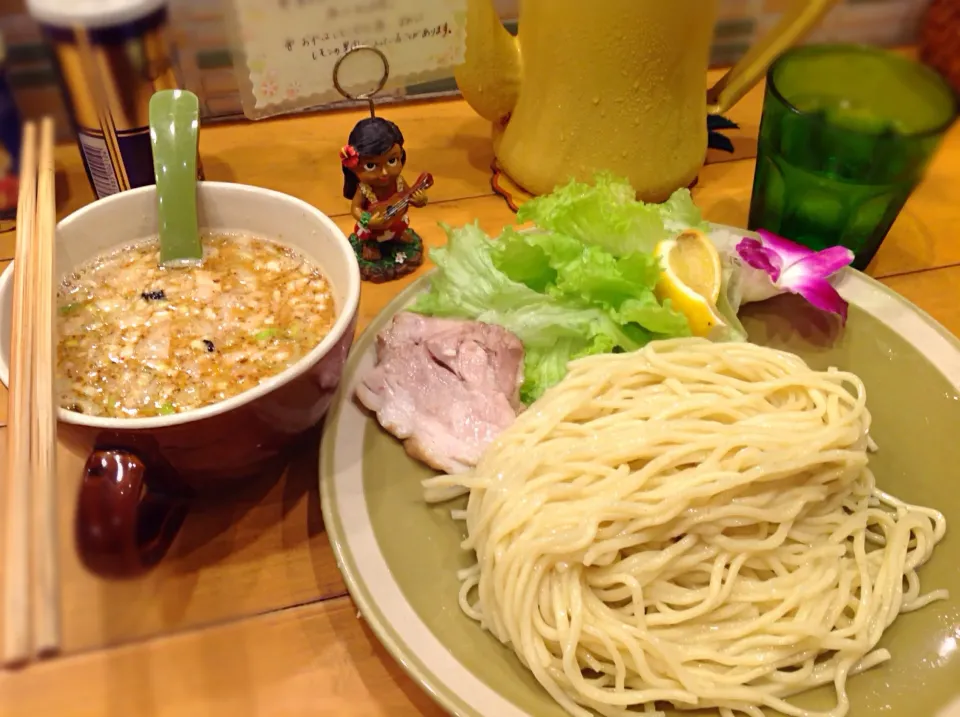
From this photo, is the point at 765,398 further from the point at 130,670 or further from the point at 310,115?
the point at 310,115

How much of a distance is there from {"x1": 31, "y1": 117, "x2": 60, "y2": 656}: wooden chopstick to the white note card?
0.35 metres

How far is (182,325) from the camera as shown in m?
1.03

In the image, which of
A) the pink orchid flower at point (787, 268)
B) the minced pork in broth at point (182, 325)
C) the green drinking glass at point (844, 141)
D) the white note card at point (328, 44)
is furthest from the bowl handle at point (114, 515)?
the green drinking glass at point (844, 141)

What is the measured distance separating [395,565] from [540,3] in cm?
99

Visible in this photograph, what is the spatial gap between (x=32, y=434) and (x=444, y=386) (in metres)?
0.56

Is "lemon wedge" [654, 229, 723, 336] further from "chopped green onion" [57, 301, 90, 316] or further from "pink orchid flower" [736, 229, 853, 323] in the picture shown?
"chopped green onion" [57, 301, 90, 316]

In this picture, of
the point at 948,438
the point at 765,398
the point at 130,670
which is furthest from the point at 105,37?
the point at 948,438

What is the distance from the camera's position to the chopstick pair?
1.80 ft

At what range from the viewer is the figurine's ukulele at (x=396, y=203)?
1333mm

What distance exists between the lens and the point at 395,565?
3.04 ft

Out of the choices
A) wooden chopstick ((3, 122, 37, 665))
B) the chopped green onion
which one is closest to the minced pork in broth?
the chopped green onion

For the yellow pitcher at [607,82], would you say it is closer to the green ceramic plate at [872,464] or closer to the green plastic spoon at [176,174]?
the green ceramic plate at [872,464]

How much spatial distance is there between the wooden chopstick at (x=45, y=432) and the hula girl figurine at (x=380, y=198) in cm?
46

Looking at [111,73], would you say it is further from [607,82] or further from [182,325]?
[607,82]
